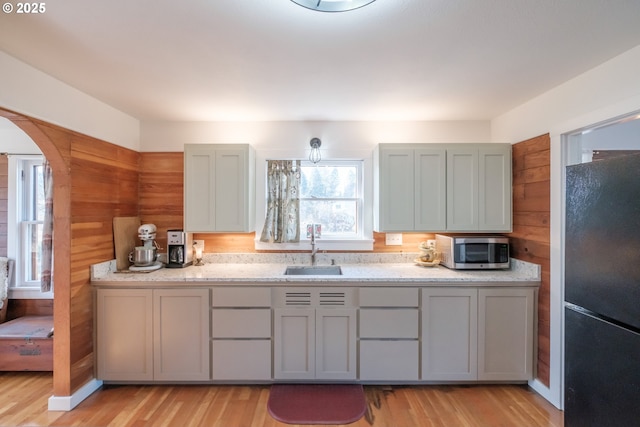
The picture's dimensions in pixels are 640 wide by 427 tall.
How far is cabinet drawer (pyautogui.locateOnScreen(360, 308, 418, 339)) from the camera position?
2.36m

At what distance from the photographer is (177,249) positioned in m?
2.76

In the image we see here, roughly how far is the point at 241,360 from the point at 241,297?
508mm

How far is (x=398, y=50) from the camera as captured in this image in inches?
64.7

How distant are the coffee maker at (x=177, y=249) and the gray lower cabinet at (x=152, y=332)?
417mm

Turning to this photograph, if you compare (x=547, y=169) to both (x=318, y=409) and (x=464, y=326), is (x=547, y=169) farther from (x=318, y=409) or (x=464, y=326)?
(x=318, y=409)

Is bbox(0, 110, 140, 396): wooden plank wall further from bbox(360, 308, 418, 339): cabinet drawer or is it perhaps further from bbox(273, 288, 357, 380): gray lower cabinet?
bbox(360, 308, 418, 339): cabinet drawer

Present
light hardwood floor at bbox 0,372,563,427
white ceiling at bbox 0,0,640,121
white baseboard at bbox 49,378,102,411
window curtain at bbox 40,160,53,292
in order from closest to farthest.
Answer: white ceiling at bbox 0,0,640,121 → light hardwood floor at bbox 0,372,563,427 → white baseboard at bbox 49,378,102,411 → window curtain at bbox 40,160,53,292

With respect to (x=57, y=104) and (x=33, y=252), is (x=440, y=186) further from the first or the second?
(x=33, y=252)

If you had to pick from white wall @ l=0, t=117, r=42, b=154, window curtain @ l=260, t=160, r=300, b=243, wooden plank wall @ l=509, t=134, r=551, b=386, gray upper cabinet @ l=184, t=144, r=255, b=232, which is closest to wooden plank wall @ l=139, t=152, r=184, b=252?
gray upper cabinet @ l=184, t=144, r=255, b=232

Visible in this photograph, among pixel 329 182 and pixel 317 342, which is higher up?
pixel 329 182

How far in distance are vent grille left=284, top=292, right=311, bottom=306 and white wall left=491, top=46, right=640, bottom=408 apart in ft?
6.13

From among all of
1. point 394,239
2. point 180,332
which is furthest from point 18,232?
point 394,239

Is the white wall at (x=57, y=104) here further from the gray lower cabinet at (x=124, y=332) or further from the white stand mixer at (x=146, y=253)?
the gray lower cabinet at (x=124, y=332)

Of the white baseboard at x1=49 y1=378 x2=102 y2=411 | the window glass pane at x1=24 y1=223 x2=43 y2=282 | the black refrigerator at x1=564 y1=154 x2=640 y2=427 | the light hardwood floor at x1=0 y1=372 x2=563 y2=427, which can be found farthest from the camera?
the window glass pane at x1=24 y1=223 x2=43 y2=282
